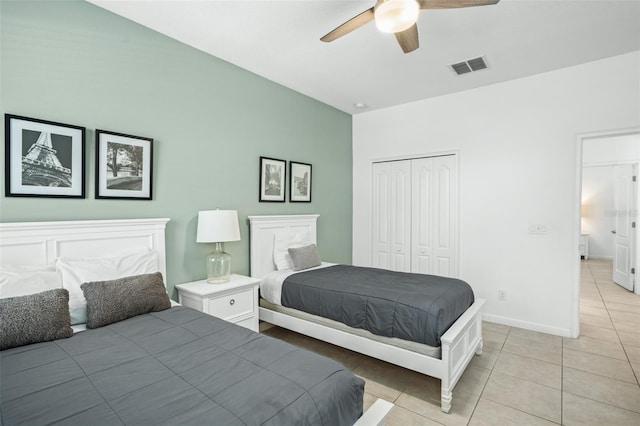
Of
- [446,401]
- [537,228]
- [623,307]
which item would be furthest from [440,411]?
[623,307]

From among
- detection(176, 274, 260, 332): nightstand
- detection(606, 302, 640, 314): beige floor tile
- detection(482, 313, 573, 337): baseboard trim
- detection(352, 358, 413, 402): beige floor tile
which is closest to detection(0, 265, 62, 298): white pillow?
detection(176, 274, 260, 332): nightstand

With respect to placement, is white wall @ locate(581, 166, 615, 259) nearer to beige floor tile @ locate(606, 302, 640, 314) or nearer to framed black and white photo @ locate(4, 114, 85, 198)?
beige floor tile @ locate(606, 302, 640, 314)

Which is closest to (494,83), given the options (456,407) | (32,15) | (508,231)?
(508,231)

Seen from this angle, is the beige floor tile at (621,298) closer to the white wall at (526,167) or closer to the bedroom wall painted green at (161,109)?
the white wall at (526,167)

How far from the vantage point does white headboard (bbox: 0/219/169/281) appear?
193 centimetres

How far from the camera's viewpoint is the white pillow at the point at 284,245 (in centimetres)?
360

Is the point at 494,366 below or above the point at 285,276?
below

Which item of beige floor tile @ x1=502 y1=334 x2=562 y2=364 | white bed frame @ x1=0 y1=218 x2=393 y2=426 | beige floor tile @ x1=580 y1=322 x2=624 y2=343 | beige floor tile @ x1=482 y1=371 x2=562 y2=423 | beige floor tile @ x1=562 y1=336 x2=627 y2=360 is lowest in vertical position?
beige floor tile @ x1=482 y1=371 x2=562 y2=423

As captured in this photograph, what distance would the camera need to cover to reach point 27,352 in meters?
1.49

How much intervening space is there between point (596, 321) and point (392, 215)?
2697 millimetres

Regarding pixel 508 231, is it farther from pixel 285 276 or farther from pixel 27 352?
pixel 27 352

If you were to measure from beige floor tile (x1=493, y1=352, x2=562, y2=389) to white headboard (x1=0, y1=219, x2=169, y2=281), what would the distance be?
303cm

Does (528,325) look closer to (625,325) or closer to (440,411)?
(625,325)

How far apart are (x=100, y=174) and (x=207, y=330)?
1.49m
